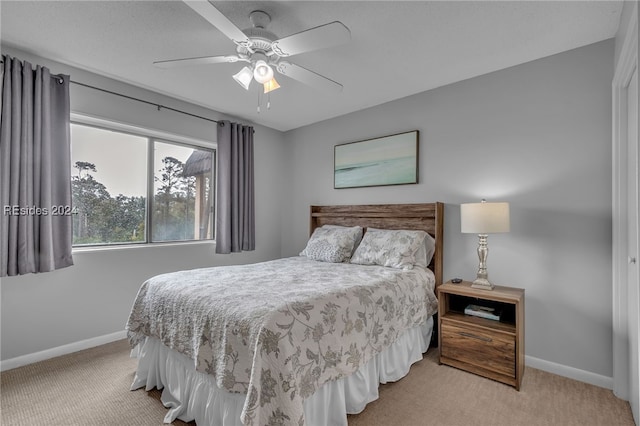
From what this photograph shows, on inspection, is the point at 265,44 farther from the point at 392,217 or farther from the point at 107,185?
the point at 107,185

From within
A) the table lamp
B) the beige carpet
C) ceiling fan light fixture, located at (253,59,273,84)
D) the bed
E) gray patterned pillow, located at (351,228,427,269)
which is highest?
ceiling fan light fixture, located at (253,59,273,84)

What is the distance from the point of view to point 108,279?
2969 millimetres

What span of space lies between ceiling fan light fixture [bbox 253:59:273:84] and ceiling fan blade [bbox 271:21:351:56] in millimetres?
118

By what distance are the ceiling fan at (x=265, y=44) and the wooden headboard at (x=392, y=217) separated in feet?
5.01

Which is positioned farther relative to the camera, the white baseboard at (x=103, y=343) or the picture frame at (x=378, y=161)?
the picture frame at (x=378, y=161)

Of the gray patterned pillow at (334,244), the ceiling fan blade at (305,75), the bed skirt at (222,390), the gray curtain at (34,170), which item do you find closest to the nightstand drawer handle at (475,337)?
the bed skirt at (222,390)

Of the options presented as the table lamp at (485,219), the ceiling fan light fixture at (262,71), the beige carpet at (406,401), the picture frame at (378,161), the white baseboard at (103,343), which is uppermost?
the ceiling fan light fixture at (262,71)

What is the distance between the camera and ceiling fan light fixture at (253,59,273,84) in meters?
1.96

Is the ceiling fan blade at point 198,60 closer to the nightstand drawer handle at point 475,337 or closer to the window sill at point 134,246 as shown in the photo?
the window sill at point 134,246

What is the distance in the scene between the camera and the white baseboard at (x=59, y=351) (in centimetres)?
242

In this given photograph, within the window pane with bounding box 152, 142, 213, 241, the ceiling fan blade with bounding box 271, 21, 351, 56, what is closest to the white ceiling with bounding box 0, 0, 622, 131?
the ceiling fan blade with bounding box 271, 21, 351, 56

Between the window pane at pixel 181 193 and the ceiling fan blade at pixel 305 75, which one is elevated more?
the ceiling fan blade at pixel 305 75

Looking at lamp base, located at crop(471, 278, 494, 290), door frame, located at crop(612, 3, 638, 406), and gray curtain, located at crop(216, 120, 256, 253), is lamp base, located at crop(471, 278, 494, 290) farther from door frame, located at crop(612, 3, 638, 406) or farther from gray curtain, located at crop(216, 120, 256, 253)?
gray curtain, located at crop(216, 120, 256, 253)

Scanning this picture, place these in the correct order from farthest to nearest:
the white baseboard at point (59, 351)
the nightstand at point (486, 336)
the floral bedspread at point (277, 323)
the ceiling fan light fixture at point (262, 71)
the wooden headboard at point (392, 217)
→ the wooden headboard at point (392, 217)
the white baseboard at point (59, 351)
the nightstand at point (486, 336)
the ceiling fan light fixture at point (262, 71)
the floral bedspread at point (277, 323)
